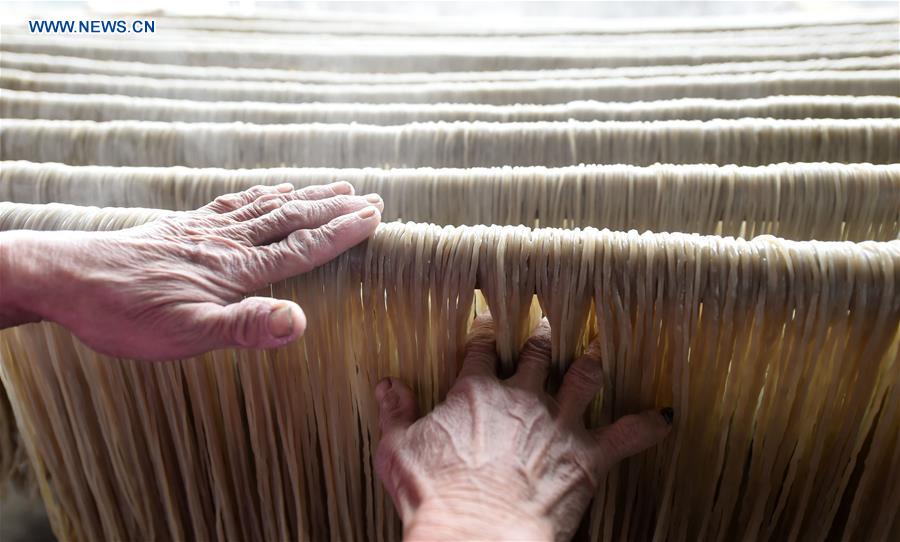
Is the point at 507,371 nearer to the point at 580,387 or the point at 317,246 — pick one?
the point at 580,387

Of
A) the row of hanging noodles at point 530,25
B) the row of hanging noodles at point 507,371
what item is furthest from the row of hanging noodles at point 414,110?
the row of hanging noodles at point 530,25

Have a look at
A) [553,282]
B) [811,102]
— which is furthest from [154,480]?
[811,102]

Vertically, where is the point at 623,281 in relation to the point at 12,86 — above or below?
below

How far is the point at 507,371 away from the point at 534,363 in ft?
0.09

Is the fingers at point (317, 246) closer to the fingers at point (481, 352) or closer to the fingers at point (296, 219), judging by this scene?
the fingers at point (296, 219)

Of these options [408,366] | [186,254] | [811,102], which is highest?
[811,102]

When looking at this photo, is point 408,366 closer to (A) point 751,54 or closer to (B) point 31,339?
(B) point 31,339

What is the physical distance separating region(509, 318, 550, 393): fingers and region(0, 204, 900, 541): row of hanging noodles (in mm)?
15

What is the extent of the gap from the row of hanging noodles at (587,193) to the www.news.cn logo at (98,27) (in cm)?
44

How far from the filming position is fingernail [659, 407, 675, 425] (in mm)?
523

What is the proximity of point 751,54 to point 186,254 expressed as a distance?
0.76 metres

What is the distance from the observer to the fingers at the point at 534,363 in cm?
52

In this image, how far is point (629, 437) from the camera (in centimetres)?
51

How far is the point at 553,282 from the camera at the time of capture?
1.61 ft
